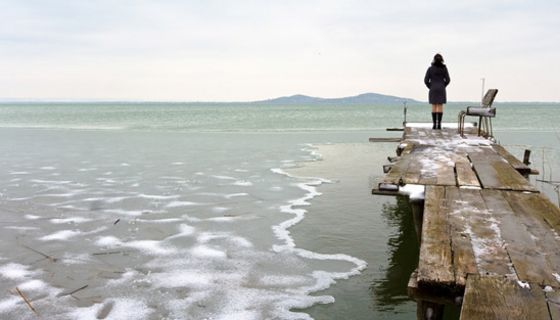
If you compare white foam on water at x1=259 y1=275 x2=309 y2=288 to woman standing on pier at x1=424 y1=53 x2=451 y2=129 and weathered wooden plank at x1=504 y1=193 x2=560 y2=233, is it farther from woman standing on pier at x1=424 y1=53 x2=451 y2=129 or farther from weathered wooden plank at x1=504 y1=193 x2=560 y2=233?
woman standing on pier at x1=424 y1=53 x2=451 y2=129

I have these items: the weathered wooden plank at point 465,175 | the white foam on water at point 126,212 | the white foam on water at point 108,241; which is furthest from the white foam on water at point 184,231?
the weathered wooden plank at point 465,175

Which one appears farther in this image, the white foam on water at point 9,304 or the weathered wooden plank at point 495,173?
the weathered wooden plank at point 495,173

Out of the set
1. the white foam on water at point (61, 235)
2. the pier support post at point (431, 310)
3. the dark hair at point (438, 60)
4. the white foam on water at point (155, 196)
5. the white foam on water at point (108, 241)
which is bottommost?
the white foam on water at point (108, 241)

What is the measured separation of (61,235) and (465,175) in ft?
22.2

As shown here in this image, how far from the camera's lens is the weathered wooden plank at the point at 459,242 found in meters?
3.25

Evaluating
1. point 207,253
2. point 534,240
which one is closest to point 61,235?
point 207,253

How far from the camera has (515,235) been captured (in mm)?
4023

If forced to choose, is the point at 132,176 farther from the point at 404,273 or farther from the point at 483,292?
the point at 483,292

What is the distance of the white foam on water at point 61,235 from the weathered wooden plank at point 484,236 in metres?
6.44

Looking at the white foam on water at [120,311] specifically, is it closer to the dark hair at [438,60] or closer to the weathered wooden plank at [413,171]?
the weathered wooden plank at [413,171]

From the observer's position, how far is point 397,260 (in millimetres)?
7023

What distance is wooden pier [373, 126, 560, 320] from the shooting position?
2891mm

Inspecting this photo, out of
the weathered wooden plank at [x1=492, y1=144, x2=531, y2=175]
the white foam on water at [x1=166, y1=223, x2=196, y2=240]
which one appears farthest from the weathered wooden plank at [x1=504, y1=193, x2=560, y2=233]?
the white foam on water at [x1=166, y1=223, x2=196, y2=240]

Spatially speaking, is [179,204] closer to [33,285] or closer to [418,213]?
[33,285]
